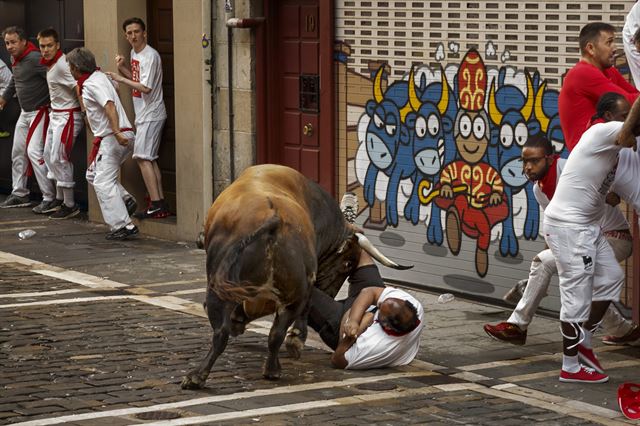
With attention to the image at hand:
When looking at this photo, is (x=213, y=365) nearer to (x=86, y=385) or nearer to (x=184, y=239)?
(x=86, y=385)

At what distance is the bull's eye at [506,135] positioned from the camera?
12836 millimetres

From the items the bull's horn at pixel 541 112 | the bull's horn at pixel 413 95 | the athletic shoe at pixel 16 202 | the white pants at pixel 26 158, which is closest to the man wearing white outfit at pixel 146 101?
the white pants at pixel 26 158

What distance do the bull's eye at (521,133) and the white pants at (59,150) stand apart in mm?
7424

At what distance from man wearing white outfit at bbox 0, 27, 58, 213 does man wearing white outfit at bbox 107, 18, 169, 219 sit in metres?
2.28

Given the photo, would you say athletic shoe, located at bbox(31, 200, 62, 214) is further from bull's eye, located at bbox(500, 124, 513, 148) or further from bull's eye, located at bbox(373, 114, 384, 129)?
bull's eye, located at bbox(500, 124, 513, 148)

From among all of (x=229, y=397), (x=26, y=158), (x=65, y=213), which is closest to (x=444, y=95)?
(x=229, y=397)

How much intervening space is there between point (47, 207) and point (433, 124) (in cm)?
716

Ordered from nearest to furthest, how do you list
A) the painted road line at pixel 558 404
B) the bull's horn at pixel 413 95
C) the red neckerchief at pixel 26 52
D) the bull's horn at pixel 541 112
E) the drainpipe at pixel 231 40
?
the painted road line at pixel 558 404 → the bull's horn at pixel 541 112 → the bull's horn at pixel 413 95 → the drainpipe at pixel 231 40 → the red neckerchief at pixel 26 52

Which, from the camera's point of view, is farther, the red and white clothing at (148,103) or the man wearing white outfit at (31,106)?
the man wearing white outfit at (31,106)

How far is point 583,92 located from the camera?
11.2 metres

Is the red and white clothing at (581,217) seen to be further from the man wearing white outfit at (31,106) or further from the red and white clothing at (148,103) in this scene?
the man wearing white outfit at (31,106)

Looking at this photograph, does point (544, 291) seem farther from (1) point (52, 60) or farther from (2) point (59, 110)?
(1) point (52, 60)

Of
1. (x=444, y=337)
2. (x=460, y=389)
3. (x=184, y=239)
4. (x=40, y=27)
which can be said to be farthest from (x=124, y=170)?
(x=460, y=389)

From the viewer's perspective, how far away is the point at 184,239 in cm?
1683
